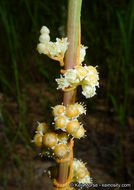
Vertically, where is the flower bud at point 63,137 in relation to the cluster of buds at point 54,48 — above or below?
below

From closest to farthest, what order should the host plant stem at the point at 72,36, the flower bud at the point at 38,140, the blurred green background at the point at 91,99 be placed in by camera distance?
the host plant stem at the point at 72,36
the flower bud at the point at 38,140
the blurred green background at the point at 91,99

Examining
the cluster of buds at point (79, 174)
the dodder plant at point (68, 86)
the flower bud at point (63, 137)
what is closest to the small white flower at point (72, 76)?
the dodder plant at point (68, 86)

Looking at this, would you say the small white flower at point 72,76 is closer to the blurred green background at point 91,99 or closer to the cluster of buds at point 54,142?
the cluster of buds at point 54,142

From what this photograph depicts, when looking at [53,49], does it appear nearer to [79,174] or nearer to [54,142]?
[54,142]

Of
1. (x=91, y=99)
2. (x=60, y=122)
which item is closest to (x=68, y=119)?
(x=60, y=122)

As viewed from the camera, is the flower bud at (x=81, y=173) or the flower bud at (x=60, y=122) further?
the flower bud at (x=81, y=173)

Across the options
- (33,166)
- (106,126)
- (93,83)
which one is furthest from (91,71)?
(106,126)

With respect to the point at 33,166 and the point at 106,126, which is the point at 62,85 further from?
the point at 106,126
